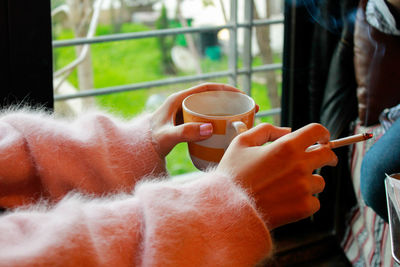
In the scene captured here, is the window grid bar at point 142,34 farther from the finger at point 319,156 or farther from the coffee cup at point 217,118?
the finger at point 319,156

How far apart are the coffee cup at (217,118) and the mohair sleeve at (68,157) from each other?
9 cm

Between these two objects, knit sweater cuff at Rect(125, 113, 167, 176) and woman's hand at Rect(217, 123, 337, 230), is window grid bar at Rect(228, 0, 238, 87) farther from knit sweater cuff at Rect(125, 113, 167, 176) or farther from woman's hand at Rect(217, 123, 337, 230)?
woman's hand at Rect(217, 123, 337, 230)

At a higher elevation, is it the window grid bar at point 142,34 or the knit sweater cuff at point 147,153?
the window grid bar at point 142,34

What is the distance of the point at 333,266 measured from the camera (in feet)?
4.44

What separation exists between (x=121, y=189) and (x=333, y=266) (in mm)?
993

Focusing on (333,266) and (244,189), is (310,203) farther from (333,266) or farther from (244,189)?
(333,266)

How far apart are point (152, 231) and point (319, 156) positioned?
22 centimetres

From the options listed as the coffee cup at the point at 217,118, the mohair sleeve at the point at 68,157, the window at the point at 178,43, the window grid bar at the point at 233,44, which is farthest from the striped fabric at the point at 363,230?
the mohair sleeve at the point at 68,157

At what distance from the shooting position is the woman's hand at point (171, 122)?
0.60 metres

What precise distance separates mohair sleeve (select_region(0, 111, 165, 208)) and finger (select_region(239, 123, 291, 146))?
0.19 meters

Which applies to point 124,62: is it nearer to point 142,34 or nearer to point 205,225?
point 142,34

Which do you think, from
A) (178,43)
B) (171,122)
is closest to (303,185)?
(171,122)

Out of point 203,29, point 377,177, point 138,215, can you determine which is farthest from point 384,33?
point 138,215

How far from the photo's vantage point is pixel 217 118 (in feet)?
1.85
